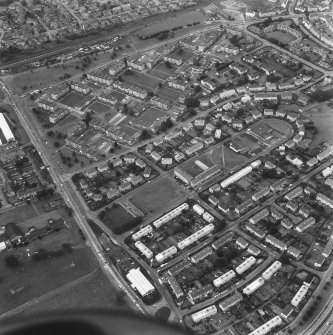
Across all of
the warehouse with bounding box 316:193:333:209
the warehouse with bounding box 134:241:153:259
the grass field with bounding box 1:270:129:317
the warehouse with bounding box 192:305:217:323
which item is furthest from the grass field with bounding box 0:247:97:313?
the warehouse with bounding box 316:193:333:209

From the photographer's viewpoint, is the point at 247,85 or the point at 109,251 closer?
the point at 109,251

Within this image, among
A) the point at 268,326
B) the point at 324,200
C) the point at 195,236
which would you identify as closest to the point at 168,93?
the point at 195,236

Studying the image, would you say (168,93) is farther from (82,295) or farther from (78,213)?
(82,295)

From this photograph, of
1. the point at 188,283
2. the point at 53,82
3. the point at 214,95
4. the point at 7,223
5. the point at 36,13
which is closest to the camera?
the point at 188,283

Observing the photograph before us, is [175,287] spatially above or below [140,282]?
above

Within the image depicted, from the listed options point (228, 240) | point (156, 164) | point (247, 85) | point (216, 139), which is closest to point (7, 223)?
point (156, 164)

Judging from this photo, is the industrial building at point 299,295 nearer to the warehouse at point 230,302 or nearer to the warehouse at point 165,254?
the warehouse at point 230,302

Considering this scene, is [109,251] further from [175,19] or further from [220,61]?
[175,19]
